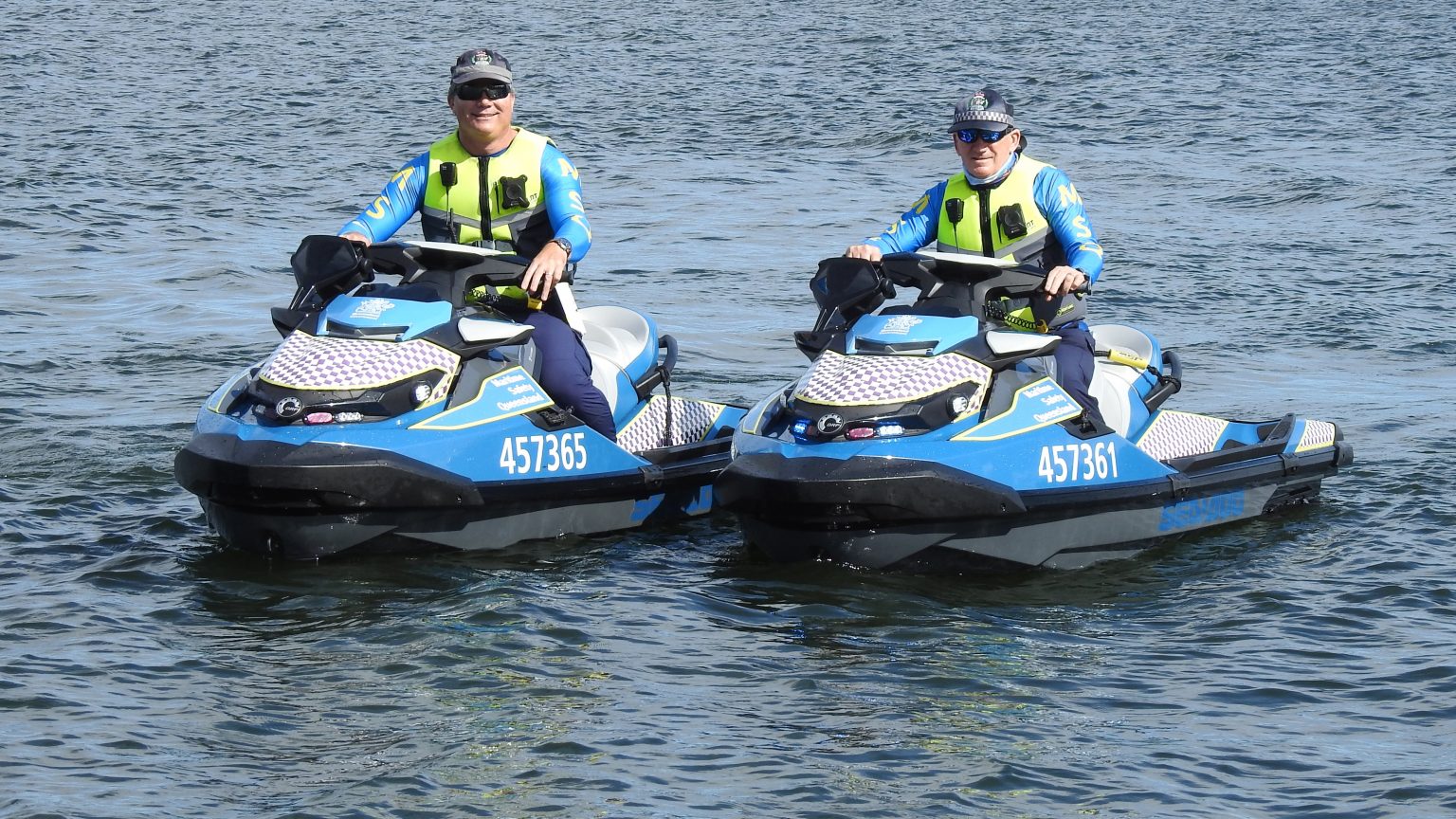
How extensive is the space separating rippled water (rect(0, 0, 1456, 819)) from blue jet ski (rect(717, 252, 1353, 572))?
207 millimetres

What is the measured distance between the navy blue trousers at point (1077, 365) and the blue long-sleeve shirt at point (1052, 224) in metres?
0.26

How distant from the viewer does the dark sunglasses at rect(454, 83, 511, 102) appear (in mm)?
8844

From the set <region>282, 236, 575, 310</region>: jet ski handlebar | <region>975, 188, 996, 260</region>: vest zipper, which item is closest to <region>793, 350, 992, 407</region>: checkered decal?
<region>975, 188, 996, 260</region>: vest zipper

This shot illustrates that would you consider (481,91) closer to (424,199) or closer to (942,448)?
(424,199)

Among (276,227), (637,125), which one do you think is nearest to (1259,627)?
(276,227)

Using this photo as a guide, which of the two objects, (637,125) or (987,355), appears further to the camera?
(637,125)

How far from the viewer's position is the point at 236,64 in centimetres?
2905

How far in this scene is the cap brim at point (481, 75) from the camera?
8.76 meters

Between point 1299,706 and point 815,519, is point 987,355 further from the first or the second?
point 1299,706

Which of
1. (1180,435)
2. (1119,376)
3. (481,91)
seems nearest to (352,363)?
(481,91)

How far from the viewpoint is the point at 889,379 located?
818 cm

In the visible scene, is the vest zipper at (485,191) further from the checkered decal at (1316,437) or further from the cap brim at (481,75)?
the checkered decal at (1316,437)

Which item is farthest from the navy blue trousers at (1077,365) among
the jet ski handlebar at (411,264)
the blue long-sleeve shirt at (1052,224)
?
the jet ski handlebar at (411,264)

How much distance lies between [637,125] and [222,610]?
17.1 m
